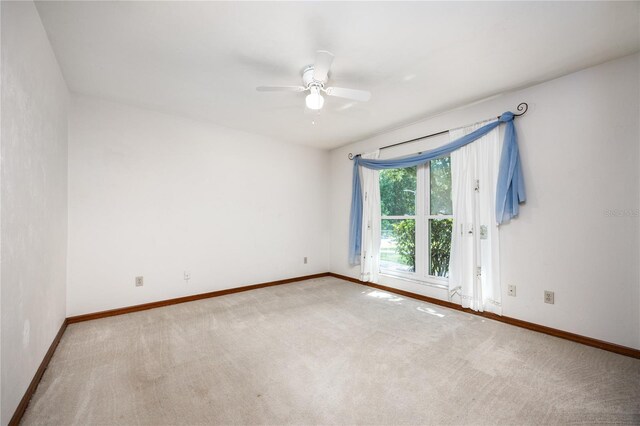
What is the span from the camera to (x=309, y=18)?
171 centimetres

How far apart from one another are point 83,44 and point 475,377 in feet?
12.2

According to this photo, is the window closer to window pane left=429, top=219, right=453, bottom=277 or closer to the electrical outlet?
window pane left=429, top=219, right=453, bottom=277

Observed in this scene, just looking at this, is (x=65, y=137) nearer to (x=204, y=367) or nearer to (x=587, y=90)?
(x=204, y=367)

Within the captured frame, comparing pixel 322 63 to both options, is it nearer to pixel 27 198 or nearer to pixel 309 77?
pixel 309 77

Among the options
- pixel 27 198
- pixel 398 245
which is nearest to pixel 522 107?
pixel 398 245

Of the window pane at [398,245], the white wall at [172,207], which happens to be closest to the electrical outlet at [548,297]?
the window pane at [398,245]

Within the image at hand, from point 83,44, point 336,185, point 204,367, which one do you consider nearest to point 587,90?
point 336,185

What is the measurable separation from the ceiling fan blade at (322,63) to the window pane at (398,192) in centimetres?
221

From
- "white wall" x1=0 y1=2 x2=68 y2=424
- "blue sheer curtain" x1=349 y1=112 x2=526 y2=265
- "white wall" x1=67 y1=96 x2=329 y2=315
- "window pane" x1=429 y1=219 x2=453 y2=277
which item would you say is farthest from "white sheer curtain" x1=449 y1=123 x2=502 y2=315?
"white wall" x1=0 y1=2 x2=68 y2=424

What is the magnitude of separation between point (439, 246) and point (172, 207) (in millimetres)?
3491

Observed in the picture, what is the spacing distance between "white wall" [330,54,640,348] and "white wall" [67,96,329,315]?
10.1 ft

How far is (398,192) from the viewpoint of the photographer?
393cm

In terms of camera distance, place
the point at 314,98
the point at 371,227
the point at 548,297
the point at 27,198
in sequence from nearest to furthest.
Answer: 1. the point at 27,198
2. the point at 314,98
3. the point at 548,297
4. the point at 371,227

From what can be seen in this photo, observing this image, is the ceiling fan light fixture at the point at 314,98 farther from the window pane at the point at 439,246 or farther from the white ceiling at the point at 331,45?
the window pane at the point at 439,246
